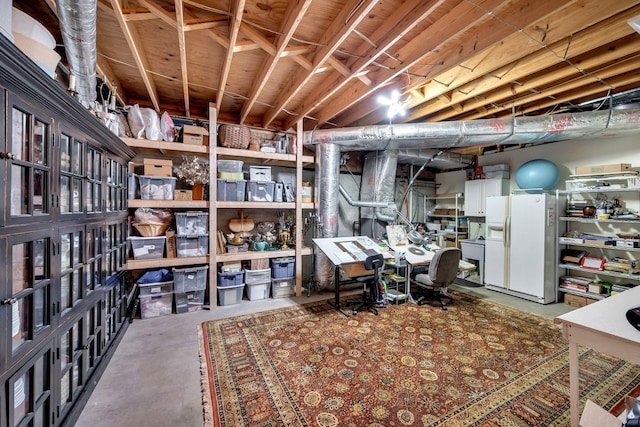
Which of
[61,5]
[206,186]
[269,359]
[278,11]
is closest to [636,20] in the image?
[278,11]

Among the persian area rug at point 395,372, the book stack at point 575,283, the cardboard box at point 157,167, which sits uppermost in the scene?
the cardboard box at point 157,167

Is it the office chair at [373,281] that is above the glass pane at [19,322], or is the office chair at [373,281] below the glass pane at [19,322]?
below

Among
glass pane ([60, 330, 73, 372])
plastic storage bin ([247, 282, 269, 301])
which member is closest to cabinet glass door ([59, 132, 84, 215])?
glass pane ([60, 330, 73, 372])

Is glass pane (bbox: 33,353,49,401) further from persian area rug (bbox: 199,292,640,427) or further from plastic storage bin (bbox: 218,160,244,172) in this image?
plastic storage bin (bbox: 218,160,244,172)

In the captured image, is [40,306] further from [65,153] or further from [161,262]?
[161,262]

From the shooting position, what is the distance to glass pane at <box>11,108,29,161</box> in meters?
1.16

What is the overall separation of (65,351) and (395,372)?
2.34m

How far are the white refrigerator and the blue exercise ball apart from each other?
0.30m

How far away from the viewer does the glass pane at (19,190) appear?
1.18 metres

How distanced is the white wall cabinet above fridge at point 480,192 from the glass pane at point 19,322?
231 inches

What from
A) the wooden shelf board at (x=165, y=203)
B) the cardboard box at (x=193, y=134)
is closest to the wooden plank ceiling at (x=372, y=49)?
the cardboard box at (x=193, y=134)

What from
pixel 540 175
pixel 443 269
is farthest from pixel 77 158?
pixel 540 175

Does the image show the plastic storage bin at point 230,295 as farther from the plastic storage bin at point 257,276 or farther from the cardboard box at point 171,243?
the cardboard box at point 171,243

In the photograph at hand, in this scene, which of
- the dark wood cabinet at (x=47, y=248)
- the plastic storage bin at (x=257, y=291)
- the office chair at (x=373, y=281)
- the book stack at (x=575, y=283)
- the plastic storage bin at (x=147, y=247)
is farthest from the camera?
the plastic storage bin at (x=257, y=291)
